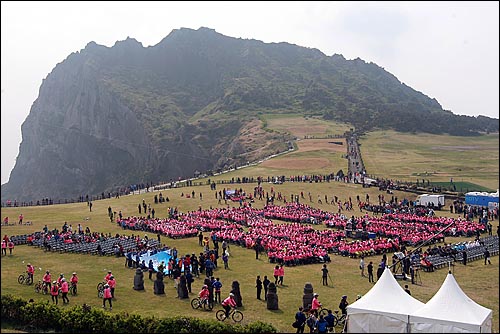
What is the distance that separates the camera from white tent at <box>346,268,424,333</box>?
1802cm

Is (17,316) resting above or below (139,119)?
below

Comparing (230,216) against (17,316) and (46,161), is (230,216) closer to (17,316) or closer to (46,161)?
(17,316)

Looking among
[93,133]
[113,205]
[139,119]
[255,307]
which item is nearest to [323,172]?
[113,205]

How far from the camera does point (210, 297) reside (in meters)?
23.3

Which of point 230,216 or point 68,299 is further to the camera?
point 230,216

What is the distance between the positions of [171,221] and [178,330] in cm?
2869

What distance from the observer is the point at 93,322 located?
1878 centimetres

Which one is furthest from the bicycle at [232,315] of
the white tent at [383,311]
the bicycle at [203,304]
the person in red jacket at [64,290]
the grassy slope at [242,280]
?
the person in red jacket at [64,290]

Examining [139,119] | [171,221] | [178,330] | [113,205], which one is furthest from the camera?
[139,119]

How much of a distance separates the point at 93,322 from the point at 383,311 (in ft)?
34.9

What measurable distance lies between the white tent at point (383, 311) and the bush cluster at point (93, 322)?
3211mm

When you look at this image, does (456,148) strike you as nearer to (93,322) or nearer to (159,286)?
(159,286)

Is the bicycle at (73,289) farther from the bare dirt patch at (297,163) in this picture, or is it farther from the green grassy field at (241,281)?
the bare dirt patch at (297,163)

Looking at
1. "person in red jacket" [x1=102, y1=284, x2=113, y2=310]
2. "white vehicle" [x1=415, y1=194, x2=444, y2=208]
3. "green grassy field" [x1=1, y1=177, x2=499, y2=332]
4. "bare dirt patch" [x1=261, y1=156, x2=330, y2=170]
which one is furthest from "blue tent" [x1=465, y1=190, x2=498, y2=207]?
"person in red jacket" [x1=102, y1=284, x2=113, y2=310]
